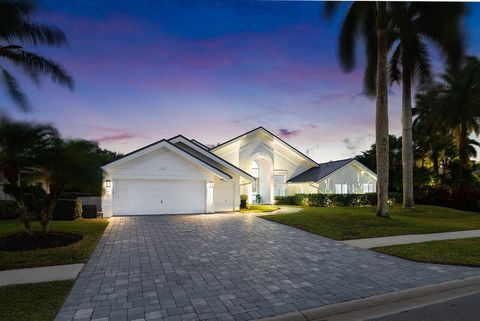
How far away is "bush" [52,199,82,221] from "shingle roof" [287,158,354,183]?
739 inches

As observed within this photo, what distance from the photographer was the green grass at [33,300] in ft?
13.4

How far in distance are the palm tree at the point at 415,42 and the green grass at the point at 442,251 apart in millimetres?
12259

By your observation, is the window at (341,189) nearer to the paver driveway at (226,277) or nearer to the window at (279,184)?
the window at (279,184)

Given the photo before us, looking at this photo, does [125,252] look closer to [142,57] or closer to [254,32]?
[142,57]

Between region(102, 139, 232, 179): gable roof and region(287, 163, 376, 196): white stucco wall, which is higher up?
region(102, 139, 232, 179): gable roof

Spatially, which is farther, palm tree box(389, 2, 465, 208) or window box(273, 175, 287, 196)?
window box(273, 175, 287, 196)

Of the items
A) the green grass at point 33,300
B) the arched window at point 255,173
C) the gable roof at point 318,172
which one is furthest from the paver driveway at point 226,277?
the arched window at point 255,173

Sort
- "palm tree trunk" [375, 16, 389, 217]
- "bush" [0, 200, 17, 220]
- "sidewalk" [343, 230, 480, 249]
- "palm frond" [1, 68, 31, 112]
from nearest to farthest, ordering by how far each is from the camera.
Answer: "sidewalk" [343, 230, 480, 249], "palm frond" [1, 68, 31, 112], "bush" [0, 200, 17, 220], "palm tree trunk" [375, 16, 389, 217]

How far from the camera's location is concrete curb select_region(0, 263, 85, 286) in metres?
5.63

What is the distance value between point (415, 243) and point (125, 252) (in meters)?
9.02

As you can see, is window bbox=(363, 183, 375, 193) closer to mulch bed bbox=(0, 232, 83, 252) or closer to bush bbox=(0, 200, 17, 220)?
mulch bed bbox=(0, 232, 83, 252)

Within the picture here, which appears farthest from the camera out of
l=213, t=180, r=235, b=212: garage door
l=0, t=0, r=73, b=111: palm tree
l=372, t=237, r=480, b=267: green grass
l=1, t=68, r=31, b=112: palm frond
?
l=213, t=180, r=235, b=212: garage door

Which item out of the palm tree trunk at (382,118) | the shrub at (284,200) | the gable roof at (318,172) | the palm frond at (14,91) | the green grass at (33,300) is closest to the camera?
the green grass at (33,300)

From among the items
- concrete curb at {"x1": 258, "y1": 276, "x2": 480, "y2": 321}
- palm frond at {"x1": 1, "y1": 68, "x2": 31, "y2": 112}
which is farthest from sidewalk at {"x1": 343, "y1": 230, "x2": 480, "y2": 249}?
palm frond at {"x1": 1, "y1": 68, "x2": 31, "y2": 112}
